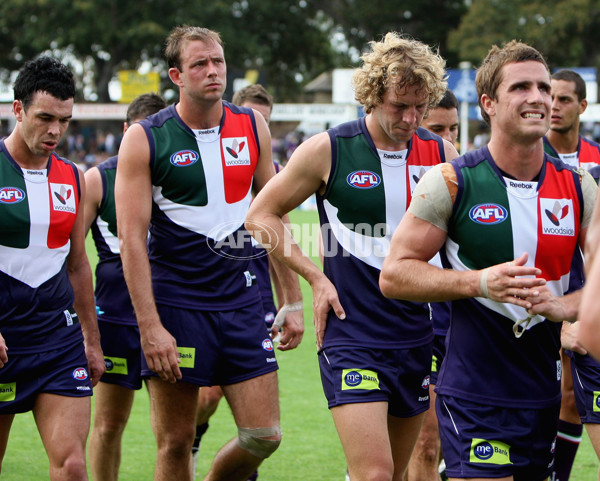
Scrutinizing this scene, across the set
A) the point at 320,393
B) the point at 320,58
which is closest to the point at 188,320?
the point at 320,393

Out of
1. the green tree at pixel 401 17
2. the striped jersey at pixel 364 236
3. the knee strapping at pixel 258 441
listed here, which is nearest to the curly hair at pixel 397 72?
the striped jersey at pixel 364 236

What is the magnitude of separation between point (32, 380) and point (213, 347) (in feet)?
3.08

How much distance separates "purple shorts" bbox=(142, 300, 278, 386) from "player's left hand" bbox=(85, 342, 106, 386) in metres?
0.24

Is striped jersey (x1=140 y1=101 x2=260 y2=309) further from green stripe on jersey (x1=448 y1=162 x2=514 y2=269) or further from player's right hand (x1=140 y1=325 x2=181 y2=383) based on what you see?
green stripe on jersey (x1=448 y1=162 x2=514 y2=269)

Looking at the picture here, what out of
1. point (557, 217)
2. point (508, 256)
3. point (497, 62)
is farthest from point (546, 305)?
point (497, 62)

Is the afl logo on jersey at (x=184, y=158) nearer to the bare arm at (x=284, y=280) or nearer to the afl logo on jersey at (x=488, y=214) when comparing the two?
the bare arm at (x=284, y=280)

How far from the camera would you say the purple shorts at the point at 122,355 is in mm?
5742

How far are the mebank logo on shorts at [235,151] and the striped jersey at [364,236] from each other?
0.73 metres

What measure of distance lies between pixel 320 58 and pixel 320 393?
5087 centimetres

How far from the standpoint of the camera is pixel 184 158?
4832 mm

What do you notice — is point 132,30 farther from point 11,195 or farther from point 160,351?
point 160,351

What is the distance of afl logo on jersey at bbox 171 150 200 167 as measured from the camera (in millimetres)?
4801

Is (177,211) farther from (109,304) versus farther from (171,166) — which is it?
(109,304)

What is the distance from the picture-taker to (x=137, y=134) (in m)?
4.75
